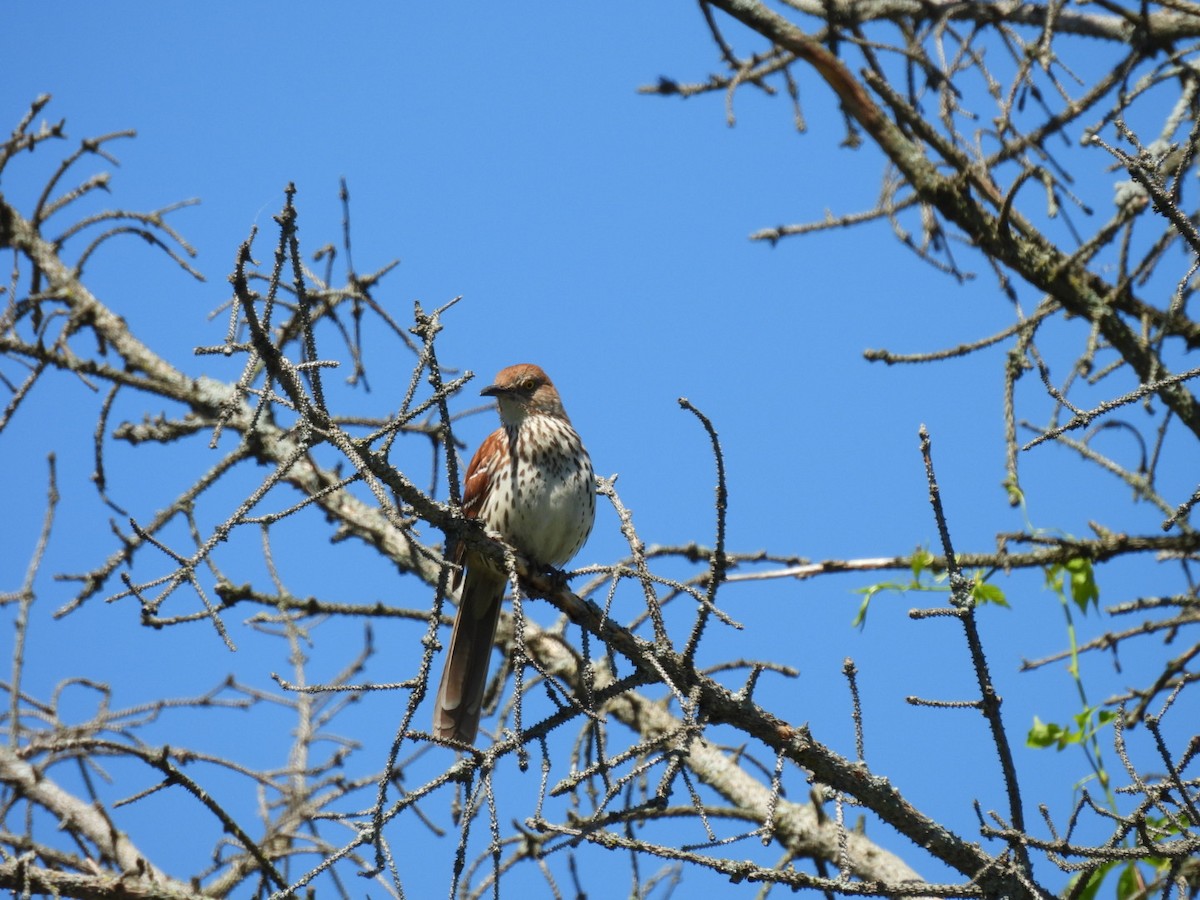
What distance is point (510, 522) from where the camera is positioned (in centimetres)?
487

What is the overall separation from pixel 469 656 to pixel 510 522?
0.51m

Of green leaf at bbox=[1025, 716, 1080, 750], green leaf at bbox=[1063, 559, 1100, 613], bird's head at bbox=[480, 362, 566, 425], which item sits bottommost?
green leaf at bbox=[1025, 716, 1080, 750]

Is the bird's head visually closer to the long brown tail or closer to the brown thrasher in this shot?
the brown thrasher

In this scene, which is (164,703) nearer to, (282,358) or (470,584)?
(470,584)

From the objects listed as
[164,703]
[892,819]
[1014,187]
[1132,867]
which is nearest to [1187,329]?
[1014,187]

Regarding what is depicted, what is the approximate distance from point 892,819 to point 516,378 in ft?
8.99

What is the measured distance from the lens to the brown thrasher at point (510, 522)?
15.4 feet

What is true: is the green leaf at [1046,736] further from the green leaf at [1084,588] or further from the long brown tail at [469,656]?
the long brown tail at [469,656]

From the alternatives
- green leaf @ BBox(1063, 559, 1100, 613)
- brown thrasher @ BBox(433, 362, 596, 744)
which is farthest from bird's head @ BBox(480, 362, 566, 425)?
green leaf @ BBox(1063, 559, 1100, 613)

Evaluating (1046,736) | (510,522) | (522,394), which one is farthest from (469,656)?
(1046,736)

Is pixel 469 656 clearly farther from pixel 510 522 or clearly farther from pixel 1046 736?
pixel 1046 736

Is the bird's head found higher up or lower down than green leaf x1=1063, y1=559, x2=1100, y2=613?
higher up

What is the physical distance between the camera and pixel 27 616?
4516mm

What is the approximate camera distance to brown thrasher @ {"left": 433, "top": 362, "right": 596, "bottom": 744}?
4.71m
